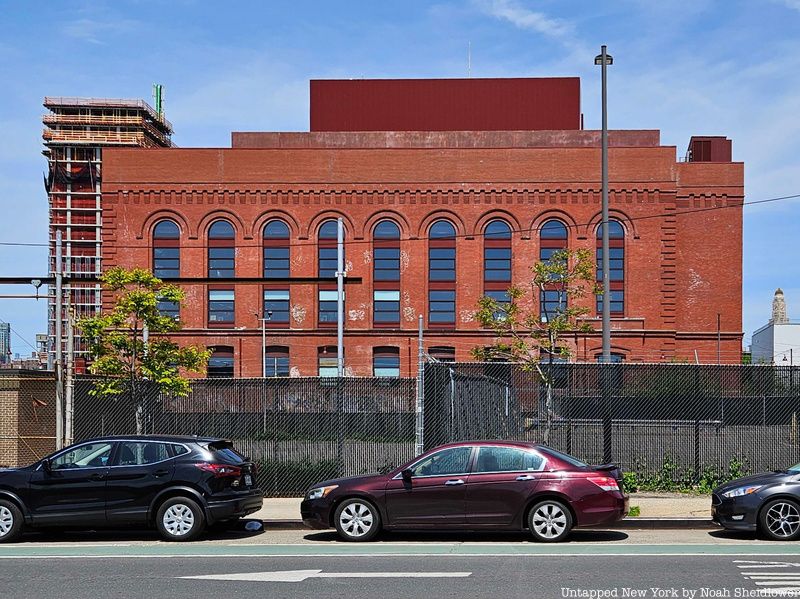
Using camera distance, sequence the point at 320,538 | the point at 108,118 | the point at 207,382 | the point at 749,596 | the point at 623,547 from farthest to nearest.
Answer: the point at 108,118 → the point at 207,382 → the point at 320,538 → the point at 623,547 → the point at 749,596

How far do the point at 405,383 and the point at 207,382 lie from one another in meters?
4.14

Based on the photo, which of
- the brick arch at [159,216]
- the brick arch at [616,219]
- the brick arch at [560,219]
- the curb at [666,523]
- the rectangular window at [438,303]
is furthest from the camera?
the rectangular window at [438,303]

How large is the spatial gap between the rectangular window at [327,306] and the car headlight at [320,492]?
41.1 meters

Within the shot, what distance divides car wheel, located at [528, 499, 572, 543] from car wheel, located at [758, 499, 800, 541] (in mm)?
2767

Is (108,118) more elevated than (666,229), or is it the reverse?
(108,118)

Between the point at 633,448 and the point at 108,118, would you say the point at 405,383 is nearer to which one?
the point at 633,448

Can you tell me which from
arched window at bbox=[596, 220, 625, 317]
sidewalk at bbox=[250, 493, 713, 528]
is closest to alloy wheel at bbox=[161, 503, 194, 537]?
sidewalk at bbox=[250, 493, 713, 528]

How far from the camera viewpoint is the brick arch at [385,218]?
54.8 meters

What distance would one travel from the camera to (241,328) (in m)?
55.3

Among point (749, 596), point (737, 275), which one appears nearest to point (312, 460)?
point (749, 596)

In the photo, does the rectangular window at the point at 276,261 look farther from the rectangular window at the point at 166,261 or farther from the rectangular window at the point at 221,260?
the rectangular window at the point at 166,261

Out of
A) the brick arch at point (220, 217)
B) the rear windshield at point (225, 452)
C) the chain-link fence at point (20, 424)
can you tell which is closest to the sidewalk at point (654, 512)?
the rear windshield at point (225, 452)

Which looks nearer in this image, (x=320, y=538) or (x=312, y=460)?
(x=320, y=538)

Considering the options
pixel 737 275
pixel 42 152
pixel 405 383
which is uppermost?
pixel 42 152
